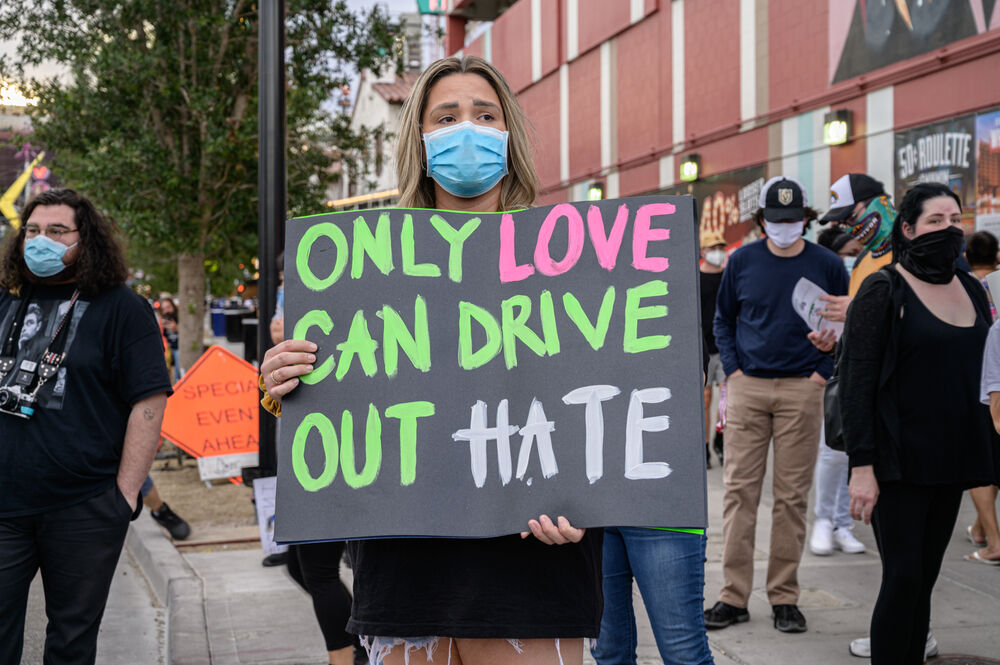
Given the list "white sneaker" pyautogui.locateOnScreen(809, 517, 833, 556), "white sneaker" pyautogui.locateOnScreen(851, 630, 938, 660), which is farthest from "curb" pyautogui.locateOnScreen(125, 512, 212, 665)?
"white sneaker" pyautogui.locateOnScreen(809, 517, 833, 556)

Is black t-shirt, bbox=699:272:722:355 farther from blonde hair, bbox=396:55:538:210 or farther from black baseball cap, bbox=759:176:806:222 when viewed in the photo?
blonde hair, bbox=396:55:538:210

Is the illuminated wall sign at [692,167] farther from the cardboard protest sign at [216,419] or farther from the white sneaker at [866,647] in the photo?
the white sneaker at [866,647]

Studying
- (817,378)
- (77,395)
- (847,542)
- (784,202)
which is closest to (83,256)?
(77,395)

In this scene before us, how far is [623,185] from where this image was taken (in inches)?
714

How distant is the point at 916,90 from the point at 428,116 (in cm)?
983

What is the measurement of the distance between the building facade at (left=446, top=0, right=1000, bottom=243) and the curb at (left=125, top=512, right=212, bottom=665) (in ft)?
15.3

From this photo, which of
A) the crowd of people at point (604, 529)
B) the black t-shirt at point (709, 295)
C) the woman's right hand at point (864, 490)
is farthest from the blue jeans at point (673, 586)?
the black t-shirt at point (709, 295)

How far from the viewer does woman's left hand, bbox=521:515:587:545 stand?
6.38 ft

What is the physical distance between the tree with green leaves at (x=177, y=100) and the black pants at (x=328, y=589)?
8690 millimetres

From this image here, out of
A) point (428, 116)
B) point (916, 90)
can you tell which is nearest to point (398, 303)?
point (428, 116)

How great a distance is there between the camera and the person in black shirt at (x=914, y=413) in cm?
359

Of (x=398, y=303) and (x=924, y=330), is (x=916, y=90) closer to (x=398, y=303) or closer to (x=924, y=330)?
(x=924, y=330)

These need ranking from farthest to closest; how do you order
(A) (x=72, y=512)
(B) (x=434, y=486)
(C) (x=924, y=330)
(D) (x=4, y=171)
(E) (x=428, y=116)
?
(D) (x=4, y=171) < (C) (x=924, y=330) < (A) (x=72, y=512) < (E) (x=428, y=116) < (B) (x=434, y=486)

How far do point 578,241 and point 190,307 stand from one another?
12879mm
